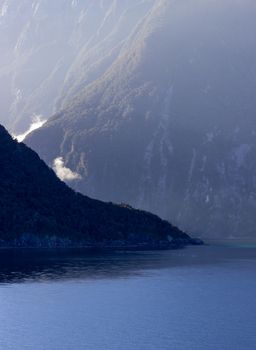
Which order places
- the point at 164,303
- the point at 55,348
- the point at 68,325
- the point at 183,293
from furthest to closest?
the point at 183,293
the point at 164,303
the point at 68,325
the point at 55,348

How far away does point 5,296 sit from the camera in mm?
187750

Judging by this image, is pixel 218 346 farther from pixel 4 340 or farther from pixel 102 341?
pixel 4 340

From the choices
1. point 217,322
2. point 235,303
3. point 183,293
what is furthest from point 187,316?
point 183,293

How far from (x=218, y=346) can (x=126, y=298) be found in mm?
52789

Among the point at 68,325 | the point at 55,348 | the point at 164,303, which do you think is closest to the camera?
the point at 55,348

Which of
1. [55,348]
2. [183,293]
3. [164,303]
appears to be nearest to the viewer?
[55,348]

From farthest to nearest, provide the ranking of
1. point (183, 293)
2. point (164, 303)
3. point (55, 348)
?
point (183, 293)
point (164, 303)
point (55, 348)

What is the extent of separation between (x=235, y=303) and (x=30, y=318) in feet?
144

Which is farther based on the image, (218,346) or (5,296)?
(5,296)

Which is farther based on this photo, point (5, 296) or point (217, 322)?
point (5, 296)

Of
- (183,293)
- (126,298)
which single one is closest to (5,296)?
(126,298)

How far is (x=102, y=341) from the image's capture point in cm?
14225

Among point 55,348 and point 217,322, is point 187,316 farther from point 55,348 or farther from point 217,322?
point 55,348

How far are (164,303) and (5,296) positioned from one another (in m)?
33.4
